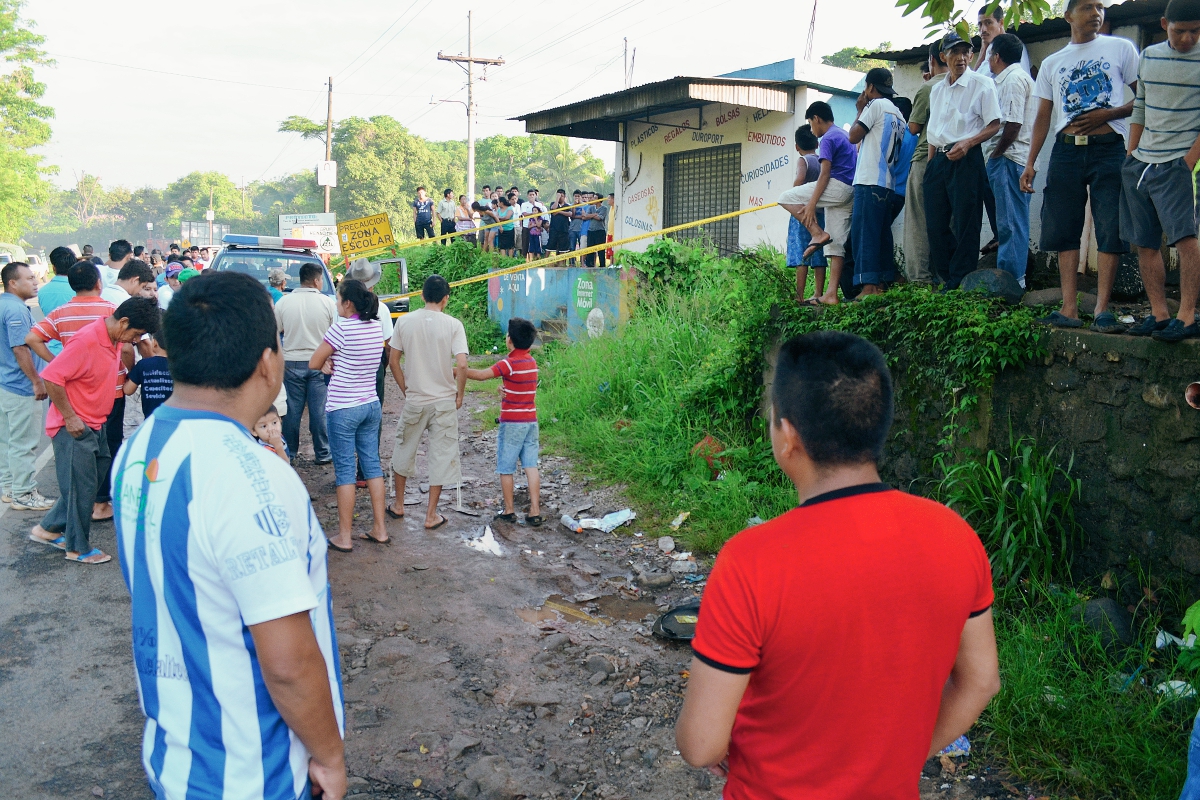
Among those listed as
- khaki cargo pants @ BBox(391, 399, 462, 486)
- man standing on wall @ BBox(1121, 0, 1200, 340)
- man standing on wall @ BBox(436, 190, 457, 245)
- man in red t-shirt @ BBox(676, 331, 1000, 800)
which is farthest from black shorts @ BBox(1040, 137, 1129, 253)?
man standing on wall @ BBox(436, 190, 457, 245)

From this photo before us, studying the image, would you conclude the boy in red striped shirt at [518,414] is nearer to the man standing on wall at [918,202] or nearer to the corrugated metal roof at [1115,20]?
the man standing on wall at [918,202]

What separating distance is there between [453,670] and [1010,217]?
4627 millimetres

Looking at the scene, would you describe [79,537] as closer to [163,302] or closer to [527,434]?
[527,434]

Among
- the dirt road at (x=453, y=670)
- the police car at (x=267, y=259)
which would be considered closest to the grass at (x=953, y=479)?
the dirt road at (x=453, y=670)

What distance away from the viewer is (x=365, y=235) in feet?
49.3

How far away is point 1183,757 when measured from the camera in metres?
3.08

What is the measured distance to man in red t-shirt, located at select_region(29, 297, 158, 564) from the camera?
17.1 feet

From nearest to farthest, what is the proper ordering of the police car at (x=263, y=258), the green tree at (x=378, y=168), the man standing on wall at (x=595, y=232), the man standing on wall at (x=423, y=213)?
the police car at (x=263, y=258) < the man standing on wall at (x=595, y=232) < the man standing on wall at (x=423, y=213) < the green tree at (x=378, y=168)

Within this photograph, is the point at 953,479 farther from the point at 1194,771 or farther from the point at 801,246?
the point at 801,246

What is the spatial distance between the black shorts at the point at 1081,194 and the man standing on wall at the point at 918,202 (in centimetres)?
127

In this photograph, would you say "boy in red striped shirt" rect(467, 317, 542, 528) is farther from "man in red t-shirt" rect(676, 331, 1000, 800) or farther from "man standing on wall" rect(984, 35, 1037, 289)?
"man in red t-shirt" rect(676, 331, 1000, 800)

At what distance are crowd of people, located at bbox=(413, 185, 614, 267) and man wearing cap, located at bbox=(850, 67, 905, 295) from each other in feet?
29.5

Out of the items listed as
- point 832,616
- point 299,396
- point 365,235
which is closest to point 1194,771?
point 832,616

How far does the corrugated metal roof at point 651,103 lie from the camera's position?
11781 mm
